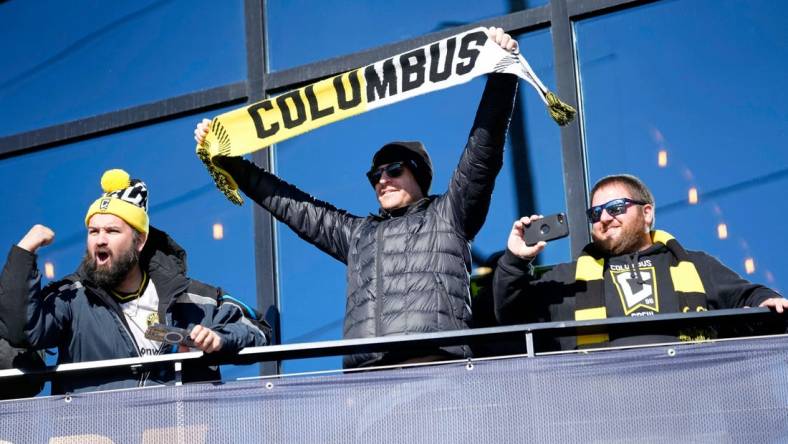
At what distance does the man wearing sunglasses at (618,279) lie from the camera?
563 cm

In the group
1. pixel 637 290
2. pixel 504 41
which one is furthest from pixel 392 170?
pixel 637 290

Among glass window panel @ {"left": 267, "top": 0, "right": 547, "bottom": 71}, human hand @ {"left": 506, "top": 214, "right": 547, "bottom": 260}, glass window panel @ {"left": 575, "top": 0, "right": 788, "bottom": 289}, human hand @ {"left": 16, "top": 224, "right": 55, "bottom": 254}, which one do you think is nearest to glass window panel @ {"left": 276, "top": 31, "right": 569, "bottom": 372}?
glass window panel @ {"left": 575, "top": 0, "right": 788, "bottom": 289}

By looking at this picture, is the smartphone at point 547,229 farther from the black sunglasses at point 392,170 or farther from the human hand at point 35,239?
the human hand at point 35,239

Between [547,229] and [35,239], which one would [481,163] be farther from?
[35,239]

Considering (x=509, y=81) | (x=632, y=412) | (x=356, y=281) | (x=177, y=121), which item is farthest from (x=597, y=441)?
(x=177, y=121)

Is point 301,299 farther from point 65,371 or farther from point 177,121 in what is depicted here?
point 65,371

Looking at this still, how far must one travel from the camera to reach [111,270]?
6.18 metres

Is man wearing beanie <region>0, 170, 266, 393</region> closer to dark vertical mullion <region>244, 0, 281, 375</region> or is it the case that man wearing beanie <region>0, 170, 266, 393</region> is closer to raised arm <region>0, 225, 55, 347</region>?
raised arm <region>0, 225, 55, 347</region>

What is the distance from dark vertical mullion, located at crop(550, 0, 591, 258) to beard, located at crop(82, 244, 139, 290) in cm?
253

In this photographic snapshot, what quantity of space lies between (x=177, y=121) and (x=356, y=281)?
2.98 metres

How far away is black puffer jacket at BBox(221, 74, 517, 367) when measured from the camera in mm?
5754

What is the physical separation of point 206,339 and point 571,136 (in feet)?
9.36

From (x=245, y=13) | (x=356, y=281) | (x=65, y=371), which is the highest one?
(x=245, y=13)

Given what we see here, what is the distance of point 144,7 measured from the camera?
28.8ft
